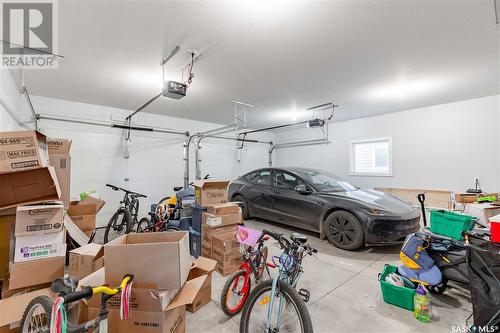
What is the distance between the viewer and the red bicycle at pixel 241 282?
1.80 metres

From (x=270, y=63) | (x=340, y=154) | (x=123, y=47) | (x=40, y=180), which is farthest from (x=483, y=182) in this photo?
(x=40, y=180)

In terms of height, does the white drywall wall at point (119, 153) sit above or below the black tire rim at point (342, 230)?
above

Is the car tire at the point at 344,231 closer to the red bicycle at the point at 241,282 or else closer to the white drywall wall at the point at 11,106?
the red bicycle at the point at 241,282

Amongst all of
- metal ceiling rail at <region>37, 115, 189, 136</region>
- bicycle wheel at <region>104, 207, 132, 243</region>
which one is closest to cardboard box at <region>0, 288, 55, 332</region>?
bicycle wheel at <region>104, 207, 132, 243</region>

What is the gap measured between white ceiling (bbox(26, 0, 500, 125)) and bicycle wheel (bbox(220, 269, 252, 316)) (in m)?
2.36

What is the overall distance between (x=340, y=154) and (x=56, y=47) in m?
6.64

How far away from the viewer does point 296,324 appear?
1.70 metres

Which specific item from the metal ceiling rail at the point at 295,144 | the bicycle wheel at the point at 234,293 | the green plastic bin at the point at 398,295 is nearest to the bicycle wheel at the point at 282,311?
the bicycle wheel at the point at 234,293

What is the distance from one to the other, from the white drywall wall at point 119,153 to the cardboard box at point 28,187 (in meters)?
3.08

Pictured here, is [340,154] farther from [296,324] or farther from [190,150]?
[296,324]

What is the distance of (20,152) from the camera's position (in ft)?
5.79

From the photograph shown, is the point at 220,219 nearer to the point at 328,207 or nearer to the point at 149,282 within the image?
the point at 149,282

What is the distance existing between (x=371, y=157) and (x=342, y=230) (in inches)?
148

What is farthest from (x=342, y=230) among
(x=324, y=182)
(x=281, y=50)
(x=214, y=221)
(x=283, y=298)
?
(x=281, y=50)
